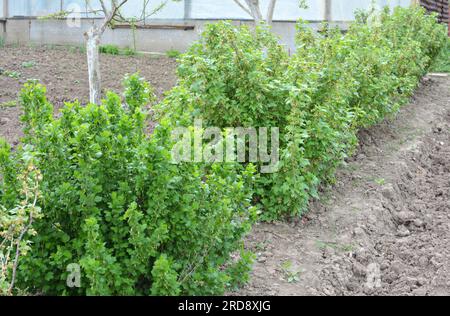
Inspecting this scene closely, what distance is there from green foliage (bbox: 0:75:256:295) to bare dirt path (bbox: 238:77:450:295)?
57cm

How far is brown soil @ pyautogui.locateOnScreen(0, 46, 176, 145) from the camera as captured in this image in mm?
8547

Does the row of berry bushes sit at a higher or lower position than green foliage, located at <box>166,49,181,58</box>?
lower

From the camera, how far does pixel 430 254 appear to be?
498 cm

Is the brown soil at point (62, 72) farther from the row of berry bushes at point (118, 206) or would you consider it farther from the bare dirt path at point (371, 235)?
the row of berry bushes at point (118, 206)

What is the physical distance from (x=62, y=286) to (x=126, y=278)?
34cm

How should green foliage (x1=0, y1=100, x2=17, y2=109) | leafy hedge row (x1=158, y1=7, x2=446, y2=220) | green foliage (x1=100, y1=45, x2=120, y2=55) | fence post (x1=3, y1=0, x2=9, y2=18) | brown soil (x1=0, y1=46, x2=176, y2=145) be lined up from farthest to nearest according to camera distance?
fence post (x1=3, y1=0, x2=9, y2=18) < green foliage (x1=100, y1=45, x2=120, y2=55) < brown soil (x1=0, y1=46, x2=176, y2=145) < green foliage (x1=0, y1=100, x2=17, y2=109) < leafy hedge row (x1=158, y1=7, x2=446, y2=220)

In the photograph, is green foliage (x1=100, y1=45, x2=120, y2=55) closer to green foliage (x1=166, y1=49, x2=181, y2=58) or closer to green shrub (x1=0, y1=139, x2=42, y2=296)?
green foliage (x1=166, y1=49, x2=181, y2=58)

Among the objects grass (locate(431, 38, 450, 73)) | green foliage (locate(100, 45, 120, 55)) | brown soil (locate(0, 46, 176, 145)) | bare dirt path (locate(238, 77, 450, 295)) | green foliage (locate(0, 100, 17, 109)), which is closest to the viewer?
bare dirt path (locate(238, 77, 450, 295))

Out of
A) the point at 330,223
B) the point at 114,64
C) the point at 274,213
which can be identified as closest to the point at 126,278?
the point at 274,213

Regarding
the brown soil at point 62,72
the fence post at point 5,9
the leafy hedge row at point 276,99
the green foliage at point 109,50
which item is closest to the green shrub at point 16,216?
the leafy hedge row at point 276,99

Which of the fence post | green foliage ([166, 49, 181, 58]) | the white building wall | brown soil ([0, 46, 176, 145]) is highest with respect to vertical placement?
the fence post

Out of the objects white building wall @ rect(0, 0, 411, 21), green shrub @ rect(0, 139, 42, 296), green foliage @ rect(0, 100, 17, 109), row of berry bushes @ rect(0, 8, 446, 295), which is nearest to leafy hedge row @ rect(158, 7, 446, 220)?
row of berry bushes @ rect(0, 8, 446, 295)

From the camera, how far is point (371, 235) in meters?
5.30
